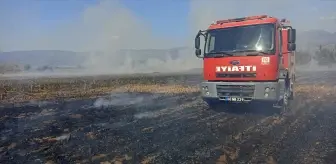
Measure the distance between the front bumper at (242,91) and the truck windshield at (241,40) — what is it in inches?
37.8

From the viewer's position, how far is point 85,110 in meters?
11.4

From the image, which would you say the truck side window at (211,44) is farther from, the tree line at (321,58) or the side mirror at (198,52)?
the tree line at (321,58)

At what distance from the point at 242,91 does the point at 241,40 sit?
5.14 feet

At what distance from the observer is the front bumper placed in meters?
8.85

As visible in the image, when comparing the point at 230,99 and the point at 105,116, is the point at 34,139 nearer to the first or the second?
the point at 105,116

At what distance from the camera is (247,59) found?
9.02 meters

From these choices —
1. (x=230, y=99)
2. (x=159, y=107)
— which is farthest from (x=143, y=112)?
(x=230, y=99)

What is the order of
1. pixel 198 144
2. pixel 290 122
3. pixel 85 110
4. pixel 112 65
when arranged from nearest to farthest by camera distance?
1. pixel 198 144
2. pixel 290 122
3. pixel 85 110
4. pixel 112 65

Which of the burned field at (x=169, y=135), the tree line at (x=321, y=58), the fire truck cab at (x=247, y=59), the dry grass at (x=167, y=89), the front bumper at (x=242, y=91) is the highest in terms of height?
the tree line at (x=321, y=58)

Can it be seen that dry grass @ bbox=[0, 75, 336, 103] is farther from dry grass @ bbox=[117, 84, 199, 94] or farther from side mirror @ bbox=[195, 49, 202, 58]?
side mirror @ bbox=[195, 49, 202, 58]

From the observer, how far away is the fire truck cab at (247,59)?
8.89 metres

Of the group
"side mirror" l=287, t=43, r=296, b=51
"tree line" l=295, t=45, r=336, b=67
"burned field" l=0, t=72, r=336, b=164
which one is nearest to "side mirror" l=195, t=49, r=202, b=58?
"burned field" l=0, t=72, r=336, b=164

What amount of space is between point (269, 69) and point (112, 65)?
217ft

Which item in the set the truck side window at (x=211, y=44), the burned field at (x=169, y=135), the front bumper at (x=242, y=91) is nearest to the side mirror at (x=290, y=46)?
the front bumper at (x=242, y=91)
